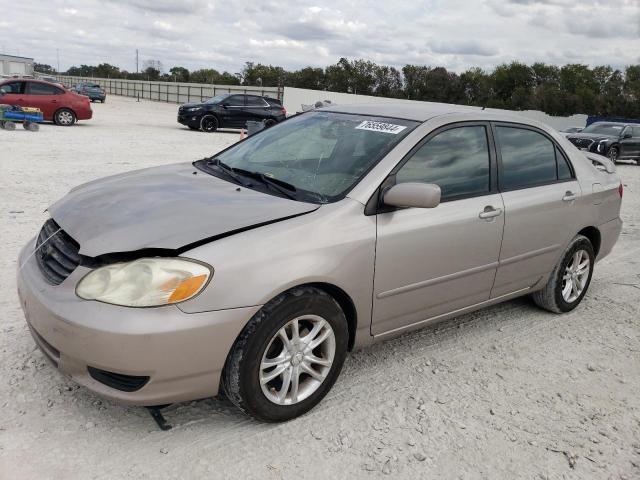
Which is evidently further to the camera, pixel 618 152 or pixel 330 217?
pixel 618 152

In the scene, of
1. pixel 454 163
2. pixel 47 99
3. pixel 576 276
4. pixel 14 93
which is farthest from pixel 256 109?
pixel 454 163

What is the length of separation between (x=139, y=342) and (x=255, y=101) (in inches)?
814

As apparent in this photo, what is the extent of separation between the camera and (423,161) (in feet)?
11.1

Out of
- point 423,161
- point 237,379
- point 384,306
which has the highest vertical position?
point 423,161

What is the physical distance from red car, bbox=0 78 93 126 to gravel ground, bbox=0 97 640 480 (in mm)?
15765

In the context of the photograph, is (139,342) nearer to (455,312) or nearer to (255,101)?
(455,312)

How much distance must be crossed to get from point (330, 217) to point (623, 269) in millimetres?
4322

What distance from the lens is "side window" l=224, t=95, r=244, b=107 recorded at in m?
21.6

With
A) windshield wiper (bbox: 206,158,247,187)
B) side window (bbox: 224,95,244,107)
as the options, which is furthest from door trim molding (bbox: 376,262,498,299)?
side window (bbox: 224,95,244,107)

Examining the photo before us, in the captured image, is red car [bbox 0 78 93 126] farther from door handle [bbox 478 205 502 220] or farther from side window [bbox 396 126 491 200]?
door handle [bbox 478 205 502 220]

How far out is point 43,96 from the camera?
18.2m

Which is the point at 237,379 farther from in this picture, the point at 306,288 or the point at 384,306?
the point at 384,306

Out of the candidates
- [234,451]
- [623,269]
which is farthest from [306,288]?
[623,269]

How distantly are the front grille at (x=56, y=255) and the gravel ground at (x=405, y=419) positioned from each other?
2.21 feet
